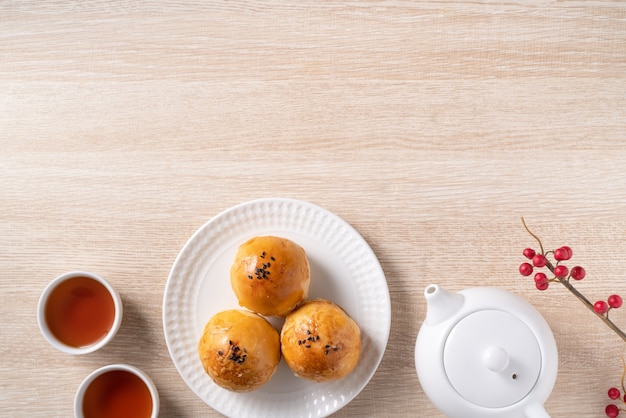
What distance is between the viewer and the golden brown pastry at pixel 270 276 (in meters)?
0.88

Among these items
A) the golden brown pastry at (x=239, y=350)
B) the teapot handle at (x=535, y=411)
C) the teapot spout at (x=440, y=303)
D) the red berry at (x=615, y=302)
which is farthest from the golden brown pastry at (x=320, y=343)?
the red berry at (x=615, y=302)

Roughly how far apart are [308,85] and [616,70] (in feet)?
1.89

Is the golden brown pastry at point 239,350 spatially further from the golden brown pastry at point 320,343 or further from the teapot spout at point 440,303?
the teapot spout at point 440,303

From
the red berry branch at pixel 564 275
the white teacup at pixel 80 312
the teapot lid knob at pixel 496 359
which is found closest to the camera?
the teapot lid knob at pixel 496 359

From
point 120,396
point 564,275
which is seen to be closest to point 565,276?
point 564,275

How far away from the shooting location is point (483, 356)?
30.9 inches

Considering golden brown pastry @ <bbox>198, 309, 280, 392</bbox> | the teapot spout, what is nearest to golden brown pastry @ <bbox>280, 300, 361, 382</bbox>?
golden brown pastry @ <bbox>198, 309, 280, 392</bbox>

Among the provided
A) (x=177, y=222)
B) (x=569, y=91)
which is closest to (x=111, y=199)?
(x=177, y=222)

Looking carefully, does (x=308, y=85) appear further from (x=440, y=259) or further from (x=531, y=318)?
(x=531, y=318)

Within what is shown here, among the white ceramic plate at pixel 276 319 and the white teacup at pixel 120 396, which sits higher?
the white ceramic plate at pixel 276 319

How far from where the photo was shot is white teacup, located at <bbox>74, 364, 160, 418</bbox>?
0.98 meters

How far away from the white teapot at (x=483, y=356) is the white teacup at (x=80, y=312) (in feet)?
1.80

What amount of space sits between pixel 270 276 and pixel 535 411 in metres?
0.43

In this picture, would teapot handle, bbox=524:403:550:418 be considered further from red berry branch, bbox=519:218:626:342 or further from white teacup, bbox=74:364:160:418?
white teacup, bbox=74:364:160:418
